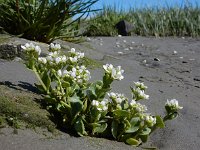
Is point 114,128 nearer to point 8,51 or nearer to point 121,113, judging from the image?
point 121,113

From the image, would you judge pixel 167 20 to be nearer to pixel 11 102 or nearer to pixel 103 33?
pixel 103 33

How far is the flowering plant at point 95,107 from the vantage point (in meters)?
2.31

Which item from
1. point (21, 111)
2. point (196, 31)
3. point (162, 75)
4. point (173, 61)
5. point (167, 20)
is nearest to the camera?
point (21, 111)

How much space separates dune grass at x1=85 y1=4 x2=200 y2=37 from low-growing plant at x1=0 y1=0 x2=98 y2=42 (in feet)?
12.5

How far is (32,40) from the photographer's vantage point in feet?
14.0

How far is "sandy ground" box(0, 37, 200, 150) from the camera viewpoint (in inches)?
86.1

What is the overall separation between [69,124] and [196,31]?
6.62m

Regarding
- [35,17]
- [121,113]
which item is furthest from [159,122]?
[35,17]

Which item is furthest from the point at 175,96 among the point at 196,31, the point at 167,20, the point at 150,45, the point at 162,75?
the point at 167,20

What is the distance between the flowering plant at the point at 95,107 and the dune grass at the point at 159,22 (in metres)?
5.70

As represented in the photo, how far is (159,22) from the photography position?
30.0ft

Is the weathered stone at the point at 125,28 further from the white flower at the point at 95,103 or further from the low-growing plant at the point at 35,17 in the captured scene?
the white flower at the point at 95,103

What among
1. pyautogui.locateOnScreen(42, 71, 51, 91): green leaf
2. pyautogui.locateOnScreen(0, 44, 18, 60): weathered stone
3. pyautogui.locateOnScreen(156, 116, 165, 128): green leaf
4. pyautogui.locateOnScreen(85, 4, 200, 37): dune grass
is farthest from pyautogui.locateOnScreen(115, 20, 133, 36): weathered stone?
pyautogui.locateOnScreen(156, 116, 165, 128): green leaf

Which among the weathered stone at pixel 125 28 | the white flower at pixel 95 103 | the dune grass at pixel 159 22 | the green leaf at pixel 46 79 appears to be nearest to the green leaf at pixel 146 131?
the white flower at pixel 95 103
